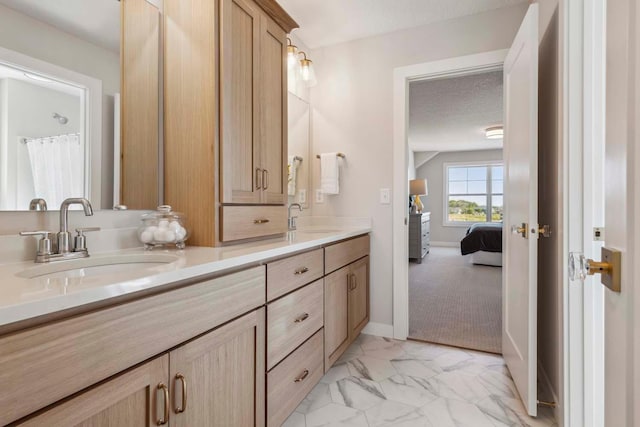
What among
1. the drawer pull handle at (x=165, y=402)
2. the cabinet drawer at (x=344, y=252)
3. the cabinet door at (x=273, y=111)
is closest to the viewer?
the drawer pull handle at (x=165, y=402)

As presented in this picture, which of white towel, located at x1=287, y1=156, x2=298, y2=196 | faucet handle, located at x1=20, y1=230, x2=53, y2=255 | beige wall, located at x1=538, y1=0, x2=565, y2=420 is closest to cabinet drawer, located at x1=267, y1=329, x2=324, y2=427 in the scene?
faucet handle, located at x1=20, y1=230, x2=53, y2=255

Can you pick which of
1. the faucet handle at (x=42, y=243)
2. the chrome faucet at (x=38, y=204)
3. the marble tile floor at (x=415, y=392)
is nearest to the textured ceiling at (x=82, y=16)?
the chrome faucet at (x=38, y=204)

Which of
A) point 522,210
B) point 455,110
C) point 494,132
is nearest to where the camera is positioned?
point 522,210

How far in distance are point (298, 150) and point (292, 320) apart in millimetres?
1575

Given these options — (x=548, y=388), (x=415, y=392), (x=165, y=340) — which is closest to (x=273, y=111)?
(x=165, y=340)

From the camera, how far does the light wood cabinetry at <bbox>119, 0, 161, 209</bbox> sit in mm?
1399

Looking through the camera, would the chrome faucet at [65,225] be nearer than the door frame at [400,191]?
Yes

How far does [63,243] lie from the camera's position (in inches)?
43.2

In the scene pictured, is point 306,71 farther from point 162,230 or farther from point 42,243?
point 42,243

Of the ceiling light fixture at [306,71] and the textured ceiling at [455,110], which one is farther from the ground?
the textured ceiling at [455,110]

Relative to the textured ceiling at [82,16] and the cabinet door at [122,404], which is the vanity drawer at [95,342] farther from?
the textured ceiling at [82,16]

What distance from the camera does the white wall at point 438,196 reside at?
799 cm

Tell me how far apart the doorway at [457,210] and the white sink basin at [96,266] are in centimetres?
203

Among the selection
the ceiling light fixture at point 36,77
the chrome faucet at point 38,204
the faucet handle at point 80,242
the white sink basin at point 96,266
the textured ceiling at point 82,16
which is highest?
the textured ceiling at point 82,16
